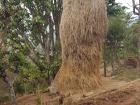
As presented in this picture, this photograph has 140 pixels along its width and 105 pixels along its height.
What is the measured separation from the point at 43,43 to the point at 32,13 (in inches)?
52.3

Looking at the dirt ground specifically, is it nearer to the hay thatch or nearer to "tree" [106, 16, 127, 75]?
the hay thatch

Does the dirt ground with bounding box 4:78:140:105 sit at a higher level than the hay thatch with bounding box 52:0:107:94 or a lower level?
lower

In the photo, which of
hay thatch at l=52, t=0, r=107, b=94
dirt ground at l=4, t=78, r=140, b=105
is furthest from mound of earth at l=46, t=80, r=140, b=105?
hay thatch at l=52, t=0, r=107, b=94

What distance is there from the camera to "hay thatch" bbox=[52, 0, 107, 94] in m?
9.75

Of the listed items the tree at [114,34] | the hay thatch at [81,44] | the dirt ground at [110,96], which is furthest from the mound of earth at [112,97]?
the tree at [114,34]

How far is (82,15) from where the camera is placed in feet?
32.1

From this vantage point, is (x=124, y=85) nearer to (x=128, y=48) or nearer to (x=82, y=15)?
(x=82, y=15)

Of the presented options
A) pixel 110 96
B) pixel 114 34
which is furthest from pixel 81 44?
pixel 114 34

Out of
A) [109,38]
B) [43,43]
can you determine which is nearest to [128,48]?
[109,38]

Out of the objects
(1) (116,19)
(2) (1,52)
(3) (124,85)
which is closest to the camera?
(3) (124,85)

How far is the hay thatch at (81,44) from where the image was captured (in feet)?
32.0

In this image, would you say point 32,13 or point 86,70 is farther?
point 32,13

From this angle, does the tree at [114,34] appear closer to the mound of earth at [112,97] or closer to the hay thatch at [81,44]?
the hay thatch at [81,44]

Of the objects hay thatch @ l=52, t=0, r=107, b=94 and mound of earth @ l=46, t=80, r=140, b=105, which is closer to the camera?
mound of earth @ l=46, t=80, r=140, b=105
